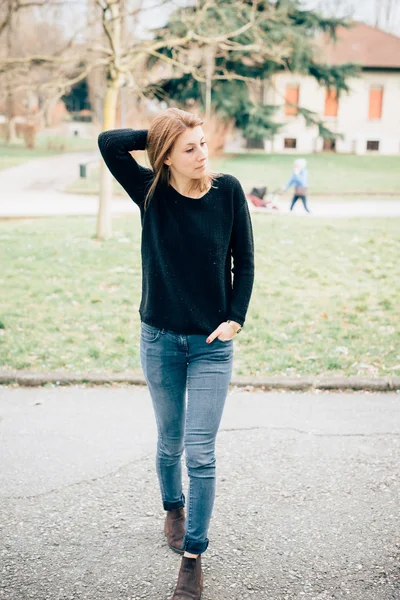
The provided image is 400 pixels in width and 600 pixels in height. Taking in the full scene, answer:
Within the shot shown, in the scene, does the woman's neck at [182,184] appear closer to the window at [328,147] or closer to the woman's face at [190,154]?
the woman's face at [190,154]

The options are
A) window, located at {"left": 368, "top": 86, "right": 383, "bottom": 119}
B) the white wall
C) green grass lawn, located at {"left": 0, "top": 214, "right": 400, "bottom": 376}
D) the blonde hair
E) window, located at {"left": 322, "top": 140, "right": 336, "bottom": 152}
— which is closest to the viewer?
the blonde hair

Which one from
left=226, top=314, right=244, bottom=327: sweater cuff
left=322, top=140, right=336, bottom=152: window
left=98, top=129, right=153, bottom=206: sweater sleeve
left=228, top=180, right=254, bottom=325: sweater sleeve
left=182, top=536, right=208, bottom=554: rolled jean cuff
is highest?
left=322, top=140, right=336, bottom=152: window

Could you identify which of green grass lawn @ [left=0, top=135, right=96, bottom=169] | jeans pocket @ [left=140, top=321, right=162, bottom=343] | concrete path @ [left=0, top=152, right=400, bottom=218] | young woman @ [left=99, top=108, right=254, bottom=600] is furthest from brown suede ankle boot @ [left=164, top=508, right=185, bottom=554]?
green grass lawn @ [left=0, top=135, right=96, bottom=169]

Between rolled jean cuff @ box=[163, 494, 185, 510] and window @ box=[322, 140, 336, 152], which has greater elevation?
window @ box=[322, 140, 336, 152]

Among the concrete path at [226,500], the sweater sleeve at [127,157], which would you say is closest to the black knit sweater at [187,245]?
the sweater sleeve at [127,157]

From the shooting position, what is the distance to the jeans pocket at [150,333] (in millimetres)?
2596

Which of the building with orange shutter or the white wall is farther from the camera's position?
the white wall

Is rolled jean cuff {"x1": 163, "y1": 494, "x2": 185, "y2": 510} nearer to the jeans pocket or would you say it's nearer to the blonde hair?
the jeans pocket

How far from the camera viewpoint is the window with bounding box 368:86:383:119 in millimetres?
41500

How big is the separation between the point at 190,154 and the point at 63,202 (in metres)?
16.4

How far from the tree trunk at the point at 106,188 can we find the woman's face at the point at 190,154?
28.6ft

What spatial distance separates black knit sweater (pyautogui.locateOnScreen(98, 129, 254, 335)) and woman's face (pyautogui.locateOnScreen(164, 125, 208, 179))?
103 mm

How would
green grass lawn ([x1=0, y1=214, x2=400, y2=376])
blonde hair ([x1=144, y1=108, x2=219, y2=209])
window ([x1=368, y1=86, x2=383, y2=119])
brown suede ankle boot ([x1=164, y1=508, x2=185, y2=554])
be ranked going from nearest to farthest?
1. blonde hair ([x1=144, y1=108, x2=219, y2=209])
2. brown suede ankle boot ([x1=164, y1=508, x2=185, y2=554])
3. green grass lawn ([x1=0, y1=214, x2=400, y2=376])
4. window ([x1=368, y1=86, x2=383, y2=119])

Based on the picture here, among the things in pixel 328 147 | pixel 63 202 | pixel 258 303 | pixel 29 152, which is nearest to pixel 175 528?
pixel 258 303
